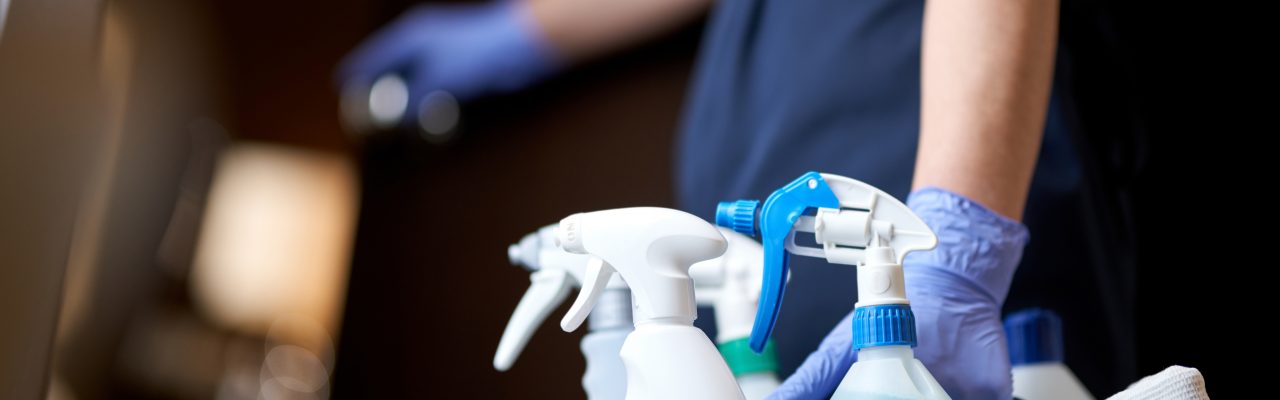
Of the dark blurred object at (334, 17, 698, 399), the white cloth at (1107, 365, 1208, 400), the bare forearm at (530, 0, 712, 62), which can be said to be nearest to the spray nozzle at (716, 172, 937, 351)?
the white cloth at (1107, 365, 1208, 400)

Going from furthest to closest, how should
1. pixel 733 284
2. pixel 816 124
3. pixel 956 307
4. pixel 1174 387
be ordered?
pixel 816 124 → pixel 733 284 → pixel 956 307 → pixel 1174 387

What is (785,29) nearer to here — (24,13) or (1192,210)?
(1192,210)

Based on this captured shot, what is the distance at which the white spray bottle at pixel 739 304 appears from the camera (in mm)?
688

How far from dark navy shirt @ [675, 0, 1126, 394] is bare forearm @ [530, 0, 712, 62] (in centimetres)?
17

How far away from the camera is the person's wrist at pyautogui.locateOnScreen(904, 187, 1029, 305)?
25.5 inches

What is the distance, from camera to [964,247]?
65 centimetres

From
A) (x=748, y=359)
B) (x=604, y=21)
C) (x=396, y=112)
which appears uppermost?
(x=604, y=21)

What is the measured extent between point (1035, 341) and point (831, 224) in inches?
9.9

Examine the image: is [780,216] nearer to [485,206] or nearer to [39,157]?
[39,157]

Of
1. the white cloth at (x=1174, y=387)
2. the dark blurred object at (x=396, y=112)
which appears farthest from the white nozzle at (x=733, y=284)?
the dark blurred object at (x=396, y=112)

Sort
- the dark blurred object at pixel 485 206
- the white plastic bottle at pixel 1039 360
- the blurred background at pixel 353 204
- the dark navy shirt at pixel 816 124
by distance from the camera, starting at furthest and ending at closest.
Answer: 1. the dark blurred object at pixel 485 206
2. the blurred background at pixel 353 204
3. the dark navy shirt at pixel 816 124
4. the white plastic bottle at pixel 1039 360

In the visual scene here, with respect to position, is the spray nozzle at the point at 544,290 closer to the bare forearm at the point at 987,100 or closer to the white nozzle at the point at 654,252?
the white nozzle at the point at 654,252

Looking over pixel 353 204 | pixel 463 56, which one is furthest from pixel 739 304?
pixel 353 204

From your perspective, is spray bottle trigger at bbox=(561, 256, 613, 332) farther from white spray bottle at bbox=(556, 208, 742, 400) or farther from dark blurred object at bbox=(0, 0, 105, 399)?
dark blurred object at bbox=(0, 0, 105, 399)
